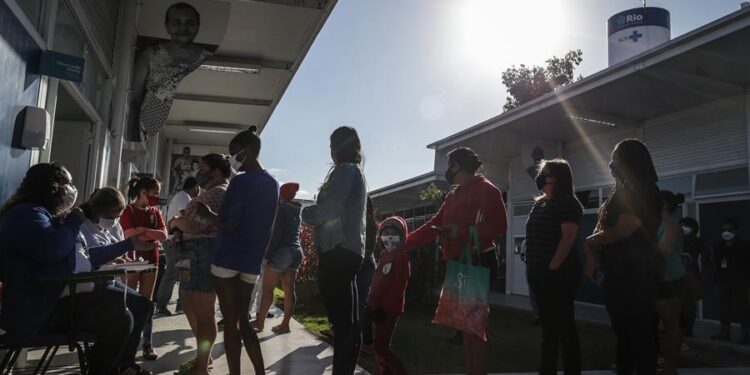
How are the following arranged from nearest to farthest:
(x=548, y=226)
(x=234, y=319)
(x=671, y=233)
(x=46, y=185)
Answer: (x=46, y=185) < (x=234, y=319) < (x=548, y=226) < (x=671, y=233)

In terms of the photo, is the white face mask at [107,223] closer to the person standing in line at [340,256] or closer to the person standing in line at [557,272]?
the person standing in line at [340,256]

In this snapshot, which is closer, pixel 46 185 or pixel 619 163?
pixel 46 185

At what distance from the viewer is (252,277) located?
328 centimetres

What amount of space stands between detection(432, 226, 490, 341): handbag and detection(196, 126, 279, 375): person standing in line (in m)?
1.20

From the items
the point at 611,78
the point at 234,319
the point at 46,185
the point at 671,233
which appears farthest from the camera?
the point at 611,78

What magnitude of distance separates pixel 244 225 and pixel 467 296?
1448mm

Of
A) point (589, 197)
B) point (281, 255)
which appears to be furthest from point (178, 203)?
point (589, 197)

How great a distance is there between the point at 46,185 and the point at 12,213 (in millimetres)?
261

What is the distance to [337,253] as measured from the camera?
3.08 m

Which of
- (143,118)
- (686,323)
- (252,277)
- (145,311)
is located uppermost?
(143,118)

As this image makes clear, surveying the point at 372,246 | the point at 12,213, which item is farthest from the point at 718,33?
the point at 12,213

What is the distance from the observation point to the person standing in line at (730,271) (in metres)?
7.27

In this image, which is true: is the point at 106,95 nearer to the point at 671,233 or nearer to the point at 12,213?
the point at 12,213

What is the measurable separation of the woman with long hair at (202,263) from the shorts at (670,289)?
3102 mm
